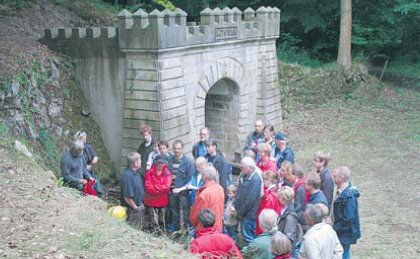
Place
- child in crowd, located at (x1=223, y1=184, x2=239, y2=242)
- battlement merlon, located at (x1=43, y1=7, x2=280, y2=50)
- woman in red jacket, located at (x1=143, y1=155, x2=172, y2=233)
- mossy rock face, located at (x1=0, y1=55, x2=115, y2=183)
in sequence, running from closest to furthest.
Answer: child in crowd, located at (x1=223, y1=184, x2=239, y2=242) < woman in red jacket, located at (x1=143, y1=155, x2=172, y2=233) < mossy rock face, located at (x1=0, y1=55, x2=115, y2=183) < battlement merlon, located at (x1=43, y1=7, x2=280, y2=50)

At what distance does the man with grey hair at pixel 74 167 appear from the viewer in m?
8.29

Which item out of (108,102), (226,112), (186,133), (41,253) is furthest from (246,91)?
(41,253)

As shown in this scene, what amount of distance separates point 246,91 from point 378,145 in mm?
4352

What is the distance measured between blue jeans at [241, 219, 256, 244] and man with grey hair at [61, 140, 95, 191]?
263 centimetres

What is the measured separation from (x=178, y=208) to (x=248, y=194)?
1974 millimetres

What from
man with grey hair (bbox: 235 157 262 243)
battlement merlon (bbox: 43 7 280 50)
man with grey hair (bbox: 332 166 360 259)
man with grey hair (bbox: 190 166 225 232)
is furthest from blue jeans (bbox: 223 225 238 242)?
battlement merlon (bbox: 43 7 280 50)

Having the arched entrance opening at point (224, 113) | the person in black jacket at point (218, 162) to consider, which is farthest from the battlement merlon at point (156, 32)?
the person in black jacket at point (218, 162)

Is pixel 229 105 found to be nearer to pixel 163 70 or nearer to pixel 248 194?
pixel 163 70

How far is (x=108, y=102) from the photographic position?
12492 mm

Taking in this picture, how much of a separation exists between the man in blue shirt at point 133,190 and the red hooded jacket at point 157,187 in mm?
523

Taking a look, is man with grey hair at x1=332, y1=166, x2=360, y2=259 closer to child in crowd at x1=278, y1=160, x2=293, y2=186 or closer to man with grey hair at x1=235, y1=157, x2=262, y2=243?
child in crowd at x1=278, y1=160, x2=293, y2=186

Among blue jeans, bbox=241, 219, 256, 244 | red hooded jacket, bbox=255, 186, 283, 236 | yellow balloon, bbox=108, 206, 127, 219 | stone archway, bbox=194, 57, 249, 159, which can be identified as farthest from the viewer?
stone archway, bbox=194, 57, 249, 159

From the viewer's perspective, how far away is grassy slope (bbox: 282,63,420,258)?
9633 millimetres

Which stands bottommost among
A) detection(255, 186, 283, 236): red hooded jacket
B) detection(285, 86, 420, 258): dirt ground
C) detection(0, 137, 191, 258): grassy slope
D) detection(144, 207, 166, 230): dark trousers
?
detection(285, 86, 420, 258): dirt ground
